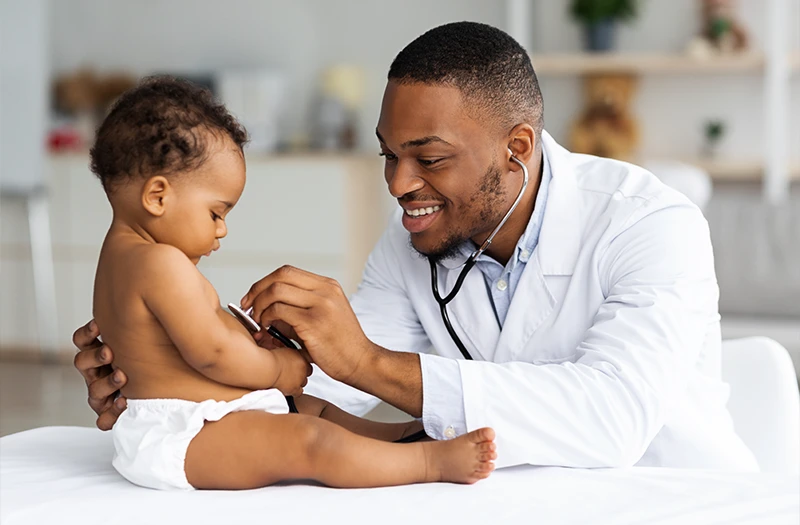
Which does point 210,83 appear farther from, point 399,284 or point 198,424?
point 198,424

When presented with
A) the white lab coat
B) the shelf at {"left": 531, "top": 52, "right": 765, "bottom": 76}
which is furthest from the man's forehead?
the shelf at {"left": 531, "top": 52, "right": 765, "bottom": 76}

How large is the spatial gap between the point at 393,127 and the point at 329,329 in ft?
1.34

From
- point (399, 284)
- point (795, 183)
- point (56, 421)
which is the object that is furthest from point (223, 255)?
point (399, 284)

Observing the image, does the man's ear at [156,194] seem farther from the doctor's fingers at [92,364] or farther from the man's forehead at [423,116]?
the man's forehead at [423,116]

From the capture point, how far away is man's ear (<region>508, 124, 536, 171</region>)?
5.61ft

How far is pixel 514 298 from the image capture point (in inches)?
66.1

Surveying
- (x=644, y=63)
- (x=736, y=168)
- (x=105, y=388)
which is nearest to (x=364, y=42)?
(x=644, y=63)

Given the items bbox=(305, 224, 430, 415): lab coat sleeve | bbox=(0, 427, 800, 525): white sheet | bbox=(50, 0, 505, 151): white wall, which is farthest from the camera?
bbox=(50, 0, 505, 151): white wall

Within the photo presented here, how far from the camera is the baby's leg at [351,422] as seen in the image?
1590 millimetres

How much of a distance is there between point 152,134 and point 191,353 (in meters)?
0.30

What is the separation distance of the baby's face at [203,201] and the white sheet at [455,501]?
0.34 meters

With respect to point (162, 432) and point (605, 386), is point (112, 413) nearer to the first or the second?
point (162, 432)

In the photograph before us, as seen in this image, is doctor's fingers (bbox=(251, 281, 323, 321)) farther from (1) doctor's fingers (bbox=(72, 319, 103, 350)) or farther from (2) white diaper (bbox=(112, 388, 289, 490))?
(1) doctor's fingers (bbox=(72, 319, 103, 350))

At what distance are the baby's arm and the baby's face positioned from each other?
0.22ft
